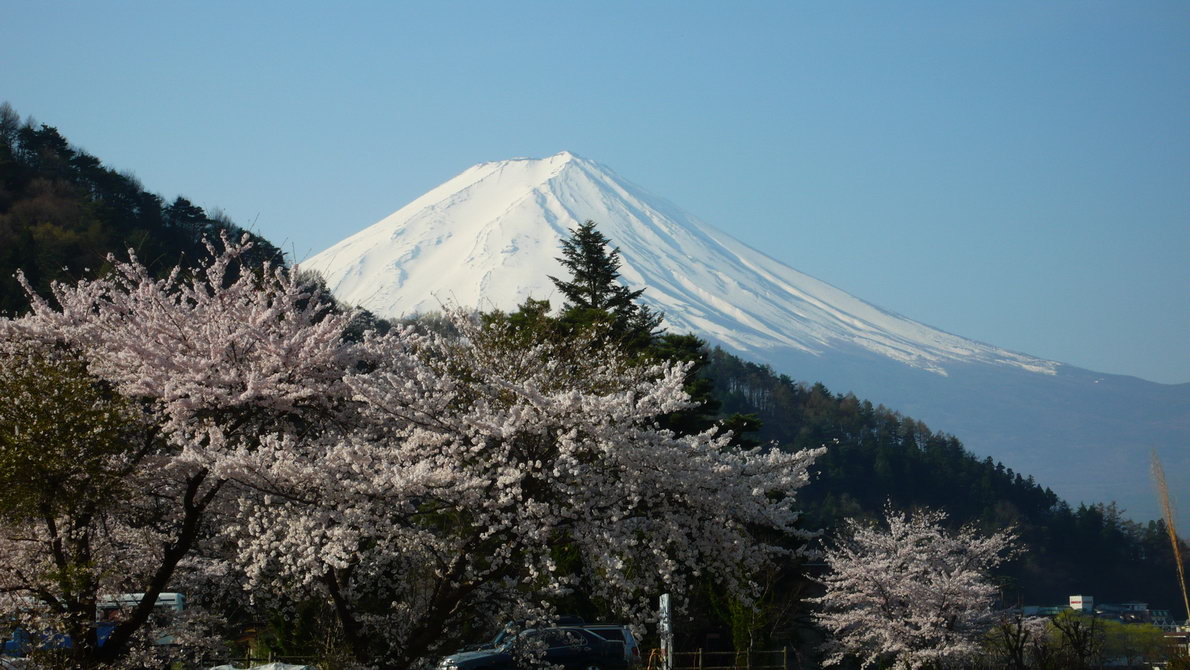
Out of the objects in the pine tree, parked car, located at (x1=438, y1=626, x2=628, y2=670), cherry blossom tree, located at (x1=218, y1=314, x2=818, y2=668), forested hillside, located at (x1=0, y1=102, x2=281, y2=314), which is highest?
forested hillside, located at (x1=0, y1=102, x2=281, y2=314)

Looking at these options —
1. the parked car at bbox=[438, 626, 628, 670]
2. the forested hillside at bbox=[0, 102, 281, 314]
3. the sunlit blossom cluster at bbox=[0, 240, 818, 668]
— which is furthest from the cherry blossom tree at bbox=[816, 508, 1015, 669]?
the forested hillside at bbox=[0, 102, 281, 314]

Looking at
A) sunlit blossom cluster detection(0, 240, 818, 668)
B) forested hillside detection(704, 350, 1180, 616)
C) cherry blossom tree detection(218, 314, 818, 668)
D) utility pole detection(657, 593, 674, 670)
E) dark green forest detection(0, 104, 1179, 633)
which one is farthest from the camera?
forested hillside detection(704, 350, 1180, 616)

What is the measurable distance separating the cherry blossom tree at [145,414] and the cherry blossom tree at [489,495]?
58cm

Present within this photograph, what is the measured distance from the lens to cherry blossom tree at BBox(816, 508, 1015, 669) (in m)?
28.7

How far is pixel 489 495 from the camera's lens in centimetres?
1216

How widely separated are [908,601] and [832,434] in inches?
2825

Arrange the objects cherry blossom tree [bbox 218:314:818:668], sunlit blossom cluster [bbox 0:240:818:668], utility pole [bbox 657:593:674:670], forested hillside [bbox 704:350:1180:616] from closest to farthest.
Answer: cherry blossom tree [bbox 218:314:818:668]
sunlit blossom cluster [bbox 0:240:818:668]
utility pole [bbox 657:593:674:670]
forested hillside [bbox 704:350:1180:616]

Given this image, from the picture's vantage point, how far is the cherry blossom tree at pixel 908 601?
94.1 feet

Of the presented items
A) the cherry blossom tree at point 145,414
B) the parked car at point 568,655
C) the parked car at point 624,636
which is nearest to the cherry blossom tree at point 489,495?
the cherry blossom tree at point 145,414

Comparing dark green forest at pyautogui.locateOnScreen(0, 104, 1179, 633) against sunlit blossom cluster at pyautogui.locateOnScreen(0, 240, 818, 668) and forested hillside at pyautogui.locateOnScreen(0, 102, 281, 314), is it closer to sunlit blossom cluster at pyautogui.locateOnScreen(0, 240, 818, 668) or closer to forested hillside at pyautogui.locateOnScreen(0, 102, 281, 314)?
forested hillside at pyautogui.locateOnScreen(0, 102, 281, 314)

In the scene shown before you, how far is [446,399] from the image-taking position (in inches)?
468

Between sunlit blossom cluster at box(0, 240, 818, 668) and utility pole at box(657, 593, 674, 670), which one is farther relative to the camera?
utility pole at box(657, 593, 674, 670)

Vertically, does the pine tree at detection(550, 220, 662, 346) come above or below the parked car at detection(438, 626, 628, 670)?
above

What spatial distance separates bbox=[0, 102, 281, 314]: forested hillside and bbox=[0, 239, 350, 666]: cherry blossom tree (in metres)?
27.6
